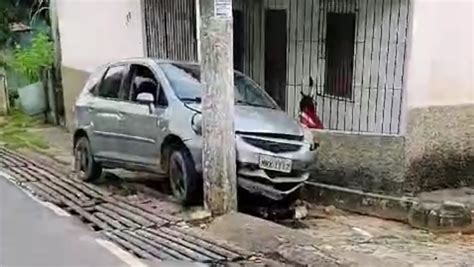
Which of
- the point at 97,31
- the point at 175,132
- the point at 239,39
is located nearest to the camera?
the point at 175,132

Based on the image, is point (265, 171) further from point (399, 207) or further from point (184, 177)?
point (399, 207)

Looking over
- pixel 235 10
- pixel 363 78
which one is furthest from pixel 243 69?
pixel 363 78

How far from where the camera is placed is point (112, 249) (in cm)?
734

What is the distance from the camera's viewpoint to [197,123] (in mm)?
8766

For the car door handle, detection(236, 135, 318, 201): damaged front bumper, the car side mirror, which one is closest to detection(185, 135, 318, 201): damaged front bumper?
detection(236, 135, 318, 201): damaged front bumper

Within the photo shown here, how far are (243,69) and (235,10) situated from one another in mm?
1136

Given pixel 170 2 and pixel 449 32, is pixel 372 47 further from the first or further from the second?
pixel 170 2

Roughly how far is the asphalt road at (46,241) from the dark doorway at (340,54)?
4538 mm

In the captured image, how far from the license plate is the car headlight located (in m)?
0.86

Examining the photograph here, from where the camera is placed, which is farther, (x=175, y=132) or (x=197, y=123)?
(x=175, y=132)

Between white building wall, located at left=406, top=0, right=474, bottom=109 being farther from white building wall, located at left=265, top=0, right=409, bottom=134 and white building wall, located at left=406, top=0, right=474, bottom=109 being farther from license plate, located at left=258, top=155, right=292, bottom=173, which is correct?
license plate, located at left=258, top=155, right=292, bottom=173

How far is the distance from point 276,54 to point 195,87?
11.4ft

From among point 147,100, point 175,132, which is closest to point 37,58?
point 147,100

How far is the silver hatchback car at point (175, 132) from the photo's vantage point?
28.2 ft
